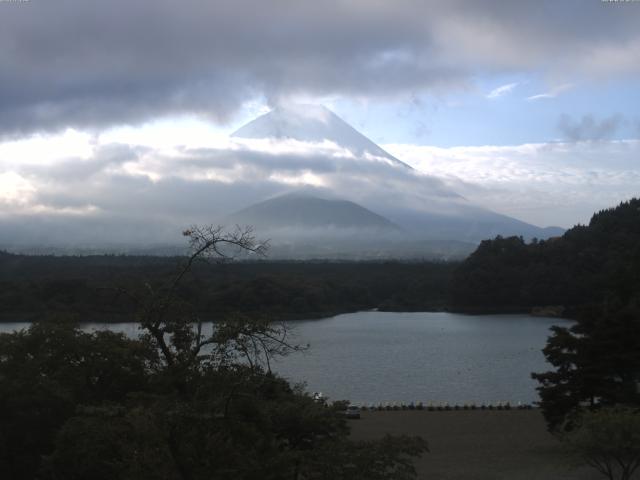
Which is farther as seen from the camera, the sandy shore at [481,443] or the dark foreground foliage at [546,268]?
the dark foreground foliage at [546,268]

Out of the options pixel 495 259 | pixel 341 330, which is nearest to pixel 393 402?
pixel 341 330

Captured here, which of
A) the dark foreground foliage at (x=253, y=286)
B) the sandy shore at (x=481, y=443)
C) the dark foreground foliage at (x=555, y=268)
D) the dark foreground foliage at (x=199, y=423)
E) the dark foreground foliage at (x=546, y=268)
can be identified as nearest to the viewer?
the dark foreground foliage at (x=199, y=423)

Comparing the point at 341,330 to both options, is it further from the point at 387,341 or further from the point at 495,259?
the point at 495,259

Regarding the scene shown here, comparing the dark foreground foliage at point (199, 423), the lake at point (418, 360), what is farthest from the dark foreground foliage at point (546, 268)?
the dark foreground foliage at point (199, 423)

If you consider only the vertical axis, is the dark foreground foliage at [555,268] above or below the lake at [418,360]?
above

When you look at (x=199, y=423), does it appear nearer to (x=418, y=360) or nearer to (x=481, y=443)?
(x=481, y=443)

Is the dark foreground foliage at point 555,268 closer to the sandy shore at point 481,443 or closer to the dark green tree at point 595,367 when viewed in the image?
the sandy shore at point 481,443

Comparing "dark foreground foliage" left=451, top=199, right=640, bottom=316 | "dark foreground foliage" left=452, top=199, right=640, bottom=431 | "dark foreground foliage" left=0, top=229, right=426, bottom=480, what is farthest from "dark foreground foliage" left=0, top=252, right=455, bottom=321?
"dark foreground foliage" left=0, top=229, right=426, bottom=480
